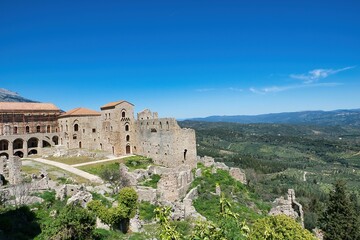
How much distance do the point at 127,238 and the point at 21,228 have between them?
7.05 metres

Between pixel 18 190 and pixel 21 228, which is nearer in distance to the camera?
pixel 21 228

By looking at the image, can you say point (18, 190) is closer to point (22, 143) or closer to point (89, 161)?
point (89, 161)

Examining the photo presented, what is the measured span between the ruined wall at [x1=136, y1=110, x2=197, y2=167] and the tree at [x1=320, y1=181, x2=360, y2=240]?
18660 mm

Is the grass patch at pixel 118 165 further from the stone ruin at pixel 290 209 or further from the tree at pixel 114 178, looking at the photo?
the stone ruin at pixel 290 209

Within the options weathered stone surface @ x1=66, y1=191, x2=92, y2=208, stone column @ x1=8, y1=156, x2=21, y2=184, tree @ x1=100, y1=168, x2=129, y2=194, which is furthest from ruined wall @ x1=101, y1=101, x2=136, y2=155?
weathered stone surface @ x1=66, y1=191, x2=92, y2=208

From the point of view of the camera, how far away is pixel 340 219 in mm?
33875

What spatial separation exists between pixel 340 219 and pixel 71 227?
1125 inches

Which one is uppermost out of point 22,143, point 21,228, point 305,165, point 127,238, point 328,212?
point 22,143

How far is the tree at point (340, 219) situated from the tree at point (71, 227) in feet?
87.0

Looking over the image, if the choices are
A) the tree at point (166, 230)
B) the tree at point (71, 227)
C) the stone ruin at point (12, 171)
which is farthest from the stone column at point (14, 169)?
the tree at point (166, 230)

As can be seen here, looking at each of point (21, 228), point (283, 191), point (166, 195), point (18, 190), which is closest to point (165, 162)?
point (166, 195)

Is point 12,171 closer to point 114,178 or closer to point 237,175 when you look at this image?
point 114,178

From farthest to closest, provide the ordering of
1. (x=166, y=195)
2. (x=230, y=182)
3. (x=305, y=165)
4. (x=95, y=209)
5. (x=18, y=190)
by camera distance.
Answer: (x=305, y=165), (x=230, y=182), (x=166, y=195), (x=18, y=190), (x=95, y=209)

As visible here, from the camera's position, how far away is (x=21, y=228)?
20797 millimetres
